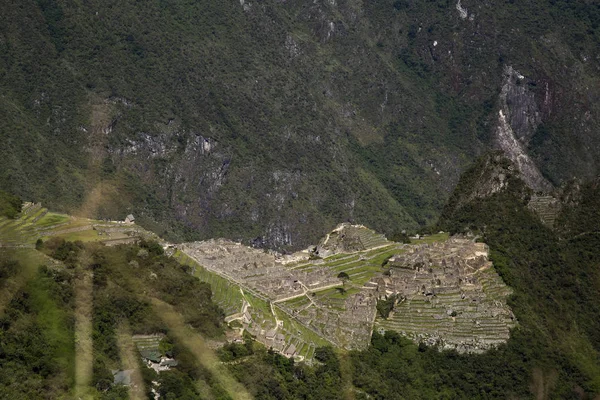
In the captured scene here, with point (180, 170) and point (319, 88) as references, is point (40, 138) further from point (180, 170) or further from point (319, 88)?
point (319, 88)

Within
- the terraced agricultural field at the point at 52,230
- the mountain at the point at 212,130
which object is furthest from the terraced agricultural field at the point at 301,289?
the mountain at the point at 212,130

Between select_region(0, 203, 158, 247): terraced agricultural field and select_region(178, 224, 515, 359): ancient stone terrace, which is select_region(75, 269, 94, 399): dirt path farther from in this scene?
select_region(178, 224, 515, 359): ancient stone terrace

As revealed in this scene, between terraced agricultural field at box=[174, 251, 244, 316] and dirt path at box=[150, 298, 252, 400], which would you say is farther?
terraced agricultural field at box=[174, 251, 244, 316]

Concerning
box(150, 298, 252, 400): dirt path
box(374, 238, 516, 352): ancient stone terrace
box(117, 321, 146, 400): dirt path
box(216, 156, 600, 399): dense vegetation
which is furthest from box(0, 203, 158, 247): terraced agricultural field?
box(374, 238, 516, 352): ancient stone terrace

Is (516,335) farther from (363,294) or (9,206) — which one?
(9,206)

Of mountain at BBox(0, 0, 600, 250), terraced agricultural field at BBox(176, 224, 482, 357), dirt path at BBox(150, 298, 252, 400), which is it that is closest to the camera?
dirt path at BBox(150, 298, 252, 400)

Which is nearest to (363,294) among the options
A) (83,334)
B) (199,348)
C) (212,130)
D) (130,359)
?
(199,348)

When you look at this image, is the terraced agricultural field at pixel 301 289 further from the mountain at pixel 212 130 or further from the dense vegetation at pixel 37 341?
the mountain at pixel 212 130
